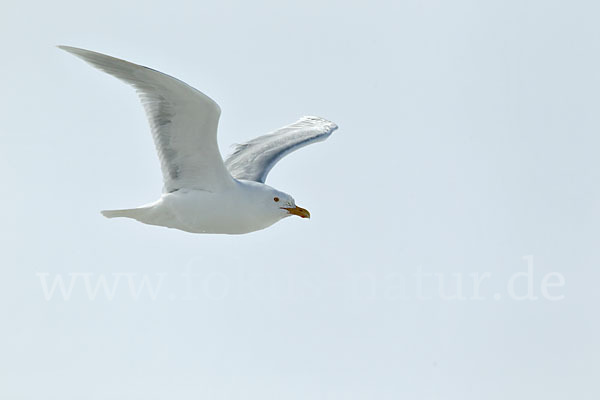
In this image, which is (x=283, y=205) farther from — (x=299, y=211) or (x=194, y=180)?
(x=194, y=180)

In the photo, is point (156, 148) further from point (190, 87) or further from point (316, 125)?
point (316, 125)

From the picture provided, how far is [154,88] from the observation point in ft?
41.2

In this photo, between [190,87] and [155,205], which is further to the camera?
[155,205]

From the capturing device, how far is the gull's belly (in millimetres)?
13266

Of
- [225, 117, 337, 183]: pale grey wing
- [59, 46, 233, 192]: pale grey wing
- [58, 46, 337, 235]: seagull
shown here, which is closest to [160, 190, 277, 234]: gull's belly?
[58, 46, 337, 235]: seagull

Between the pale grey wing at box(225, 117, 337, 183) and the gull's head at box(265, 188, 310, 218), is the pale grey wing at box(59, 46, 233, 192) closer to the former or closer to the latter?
the gull's head at box(265, 188, 310, 218)

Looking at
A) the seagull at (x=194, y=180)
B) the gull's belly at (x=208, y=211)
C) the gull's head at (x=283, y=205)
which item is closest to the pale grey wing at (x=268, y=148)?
the seagull at (x=194, y=180)

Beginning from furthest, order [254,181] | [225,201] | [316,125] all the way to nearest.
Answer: [316,125] < [254,181] < [225,201]

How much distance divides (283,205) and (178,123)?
164 centimetres

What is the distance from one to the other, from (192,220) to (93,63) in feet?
7.20

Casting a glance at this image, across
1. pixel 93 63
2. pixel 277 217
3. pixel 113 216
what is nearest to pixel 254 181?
pixel 277 217

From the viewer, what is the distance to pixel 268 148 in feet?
52.1

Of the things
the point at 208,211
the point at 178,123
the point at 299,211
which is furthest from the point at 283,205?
the point at 178,123

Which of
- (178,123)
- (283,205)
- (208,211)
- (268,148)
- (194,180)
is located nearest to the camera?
(178,123)
